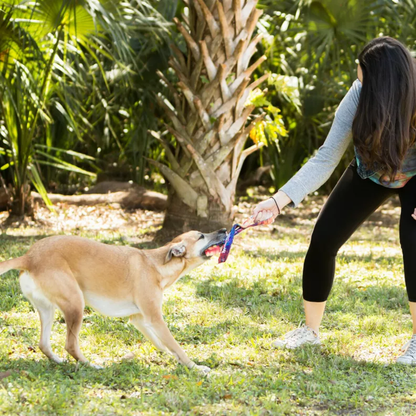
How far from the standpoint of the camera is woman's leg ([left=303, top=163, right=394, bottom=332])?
3863 millimetres

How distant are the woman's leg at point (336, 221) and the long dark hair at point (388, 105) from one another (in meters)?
0.39

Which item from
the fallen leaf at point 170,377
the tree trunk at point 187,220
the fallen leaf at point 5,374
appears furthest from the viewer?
the tree trunk at point 187,220

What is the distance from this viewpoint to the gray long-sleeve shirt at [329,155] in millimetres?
3725

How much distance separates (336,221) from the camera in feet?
12.8

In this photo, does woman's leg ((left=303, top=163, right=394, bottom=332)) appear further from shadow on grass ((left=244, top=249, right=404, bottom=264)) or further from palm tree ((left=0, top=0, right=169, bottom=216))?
→ palm tree ((left=0, top=0, right=169, bottom=216))

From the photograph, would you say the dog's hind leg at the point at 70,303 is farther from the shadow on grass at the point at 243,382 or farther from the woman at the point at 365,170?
the woman at the point at 365,170

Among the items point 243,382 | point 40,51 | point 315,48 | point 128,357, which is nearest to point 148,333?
point 128,357

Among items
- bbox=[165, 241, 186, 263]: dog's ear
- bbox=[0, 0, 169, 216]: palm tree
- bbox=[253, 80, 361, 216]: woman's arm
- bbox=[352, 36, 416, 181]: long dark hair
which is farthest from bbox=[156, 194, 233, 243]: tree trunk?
bbox=[352, 36, 416, 181]: long dark hair

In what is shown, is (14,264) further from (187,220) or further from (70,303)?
(187,220)

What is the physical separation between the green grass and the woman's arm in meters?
0.93

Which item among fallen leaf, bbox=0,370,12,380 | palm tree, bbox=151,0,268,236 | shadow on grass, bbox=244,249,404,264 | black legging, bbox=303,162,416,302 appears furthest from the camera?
palm tree, bbox=151,0,268,236

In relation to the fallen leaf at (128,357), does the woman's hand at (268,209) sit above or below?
above

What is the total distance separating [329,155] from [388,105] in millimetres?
508

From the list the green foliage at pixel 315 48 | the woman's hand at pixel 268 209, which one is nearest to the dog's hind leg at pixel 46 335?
the woman's hand at pixel 268 209
